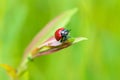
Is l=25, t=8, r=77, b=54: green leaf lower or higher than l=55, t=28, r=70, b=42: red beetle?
higher

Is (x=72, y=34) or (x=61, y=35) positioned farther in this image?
(x=72, y=34)

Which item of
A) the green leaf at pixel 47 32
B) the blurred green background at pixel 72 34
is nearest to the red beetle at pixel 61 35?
the green leaf at pixel 47 32

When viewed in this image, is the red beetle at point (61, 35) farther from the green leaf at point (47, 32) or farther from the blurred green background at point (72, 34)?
the blurred green background at point (72, 34)

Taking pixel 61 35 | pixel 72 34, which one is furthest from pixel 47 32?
pixel 72 34

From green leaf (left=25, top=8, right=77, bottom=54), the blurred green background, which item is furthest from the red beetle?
the blurred green background

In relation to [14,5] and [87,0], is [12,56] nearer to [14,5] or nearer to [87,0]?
[14,5]

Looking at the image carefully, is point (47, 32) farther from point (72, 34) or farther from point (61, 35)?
point (72, 34)

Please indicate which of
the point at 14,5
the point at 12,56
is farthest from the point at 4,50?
the point at 14,5

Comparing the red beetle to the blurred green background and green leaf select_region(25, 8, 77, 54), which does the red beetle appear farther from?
the blurred green background

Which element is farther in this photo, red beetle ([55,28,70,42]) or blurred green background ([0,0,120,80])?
blurred green background ([0,0,120,80])
